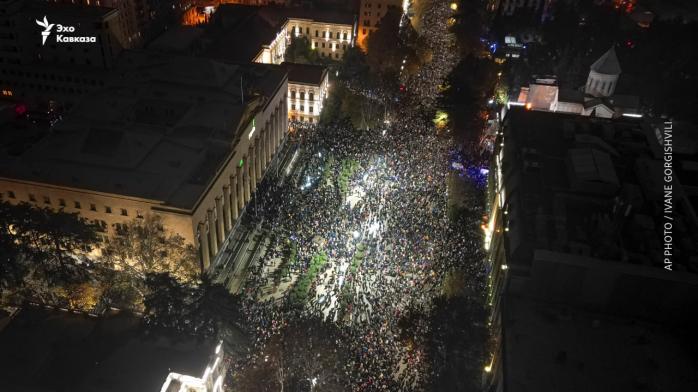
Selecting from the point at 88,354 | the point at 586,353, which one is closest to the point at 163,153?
the point at 88,354

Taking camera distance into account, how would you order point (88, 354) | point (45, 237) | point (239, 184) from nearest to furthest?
point (88, 354) → point (45, 237) → point (239, 184)

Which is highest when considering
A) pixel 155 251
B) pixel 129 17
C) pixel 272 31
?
pixel 272 31

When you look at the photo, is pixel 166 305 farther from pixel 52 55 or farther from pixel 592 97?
pixel 592 97

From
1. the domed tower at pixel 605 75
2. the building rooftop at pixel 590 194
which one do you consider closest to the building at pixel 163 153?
the building rooftop at pixel 590 194

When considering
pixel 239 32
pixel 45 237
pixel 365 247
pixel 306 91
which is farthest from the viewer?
pixel 239 32

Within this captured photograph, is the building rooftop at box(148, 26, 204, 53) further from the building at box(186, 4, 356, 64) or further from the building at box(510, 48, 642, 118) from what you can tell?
the building at box(510, 48, 642, 118)

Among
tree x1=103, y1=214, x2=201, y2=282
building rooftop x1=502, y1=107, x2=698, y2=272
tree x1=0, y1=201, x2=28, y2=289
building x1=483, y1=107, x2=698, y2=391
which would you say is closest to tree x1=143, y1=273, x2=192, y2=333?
tree x1=103, y1=214, x2=201, y2=282

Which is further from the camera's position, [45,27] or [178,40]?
[178,40]

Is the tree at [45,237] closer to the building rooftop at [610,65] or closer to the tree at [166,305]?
the tree at [166,305]
